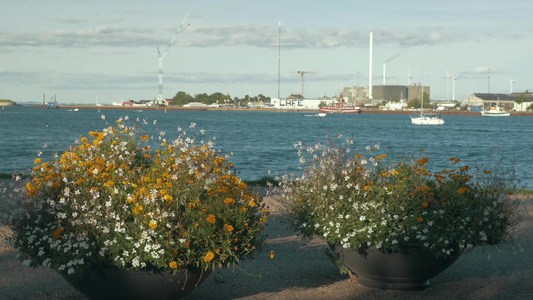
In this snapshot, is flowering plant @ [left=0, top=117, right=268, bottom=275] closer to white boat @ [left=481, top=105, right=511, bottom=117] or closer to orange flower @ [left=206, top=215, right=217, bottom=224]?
orange flower @ [left=206, top=215, right=217, bottom=224]

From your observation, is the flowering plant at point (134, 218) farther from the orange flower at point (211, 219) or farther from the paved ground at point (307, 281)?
the paved ground at point (307, 281)

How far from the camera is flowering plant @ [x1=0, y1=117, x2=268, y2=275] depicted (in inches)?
250

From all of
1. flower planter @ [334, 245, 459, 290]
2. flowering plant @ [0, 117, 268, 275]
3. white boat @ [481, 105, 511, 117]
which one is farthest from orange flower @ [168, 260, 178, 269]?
white boat @ [481, 105, 511, 117]

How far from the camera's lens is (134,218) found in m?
6.52

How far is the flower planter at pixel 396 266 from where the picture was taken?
7.36m

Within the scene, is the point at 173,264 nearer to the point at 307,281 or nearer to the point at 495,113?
the point at 307,281

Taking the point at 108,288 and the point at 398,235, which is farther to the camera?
the point at 398,235

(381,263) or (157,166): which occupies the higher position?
(157,166)

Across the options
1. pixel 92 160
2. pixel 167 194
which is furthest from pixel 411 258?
pixel 92 160

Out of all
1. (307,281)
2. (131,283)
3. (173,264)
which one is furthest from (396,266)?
(131,283)

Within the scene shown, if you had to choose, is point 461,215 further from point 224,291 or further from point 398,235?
point 224,291

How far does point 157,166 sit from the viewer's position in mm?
7473

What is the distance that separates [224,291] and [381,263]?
179 centimetres

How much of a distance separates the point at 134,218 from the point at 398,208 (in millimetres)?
2789
